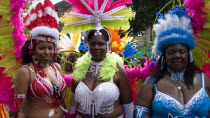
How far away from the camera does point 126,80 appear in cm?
330

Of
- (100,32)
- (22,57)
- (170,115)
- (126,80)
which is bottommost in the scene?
(170,115)

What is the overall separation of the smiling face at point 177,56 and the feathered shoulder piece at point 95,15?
3.11ft

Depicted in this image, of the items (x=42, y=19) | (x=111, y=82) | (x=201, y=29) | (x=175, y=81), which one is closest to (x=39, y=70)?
(x=42, y=19)

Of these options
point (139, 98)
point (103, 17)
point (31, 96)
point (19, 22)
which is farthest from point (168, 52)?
point (19, 22)

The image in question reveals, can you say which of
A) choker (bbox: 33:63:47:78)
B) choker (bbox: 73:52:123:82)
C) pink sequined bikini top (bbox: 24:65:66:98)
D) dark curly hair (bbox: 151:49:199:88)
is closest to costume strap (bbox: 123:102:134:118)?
choker (bbox: 73:52:123:82)

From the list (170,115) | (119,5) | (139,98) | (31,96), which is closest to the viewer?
(170,115)

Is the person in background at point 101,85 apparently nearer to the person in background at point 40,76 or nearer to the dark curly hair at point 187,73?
the person in background at point 40,76

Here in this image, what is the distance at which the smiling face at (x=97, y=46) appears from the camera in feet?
10.6

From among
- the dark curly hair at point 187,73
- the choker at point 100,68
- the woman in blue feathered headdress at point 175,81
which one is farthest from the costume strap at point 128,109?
the dark curly hair at point 187,73

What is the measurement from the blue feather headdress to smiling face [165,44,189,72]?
5 centimetres

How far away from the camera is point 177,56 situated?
2.69m

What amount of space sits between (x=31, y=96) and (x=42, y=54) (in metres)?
0.49

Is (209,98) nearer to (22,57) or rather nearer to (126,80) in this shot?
(126,80)

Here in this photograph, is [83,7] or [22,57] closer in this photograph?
[22,57]
